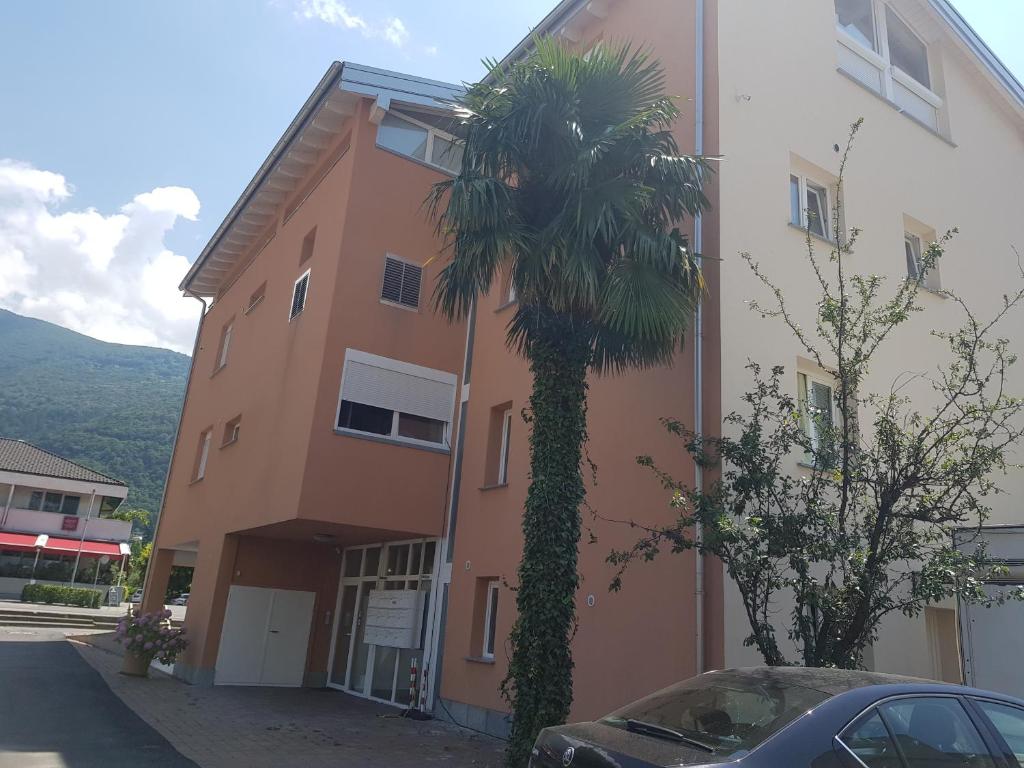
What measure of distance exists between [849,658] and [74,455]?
124 metres

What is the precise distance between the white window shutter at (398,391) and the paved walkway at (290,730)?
17.6 ft

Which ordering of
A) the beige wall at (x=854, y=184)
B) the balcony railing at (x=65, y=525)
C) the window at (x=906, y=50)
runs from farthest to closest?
the balcony railing at (x=65, y=525) < the window at (x=906, y=50) < the beige wall at (x=854, y=184)

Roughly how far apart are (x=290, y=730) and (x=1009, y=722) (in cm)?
992

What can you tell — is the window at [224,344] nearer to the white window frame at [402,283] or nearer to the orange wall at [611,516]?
the white window frame at [402,283]

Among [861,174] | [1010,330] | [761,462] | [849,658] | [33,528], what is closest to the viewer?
[849,658]

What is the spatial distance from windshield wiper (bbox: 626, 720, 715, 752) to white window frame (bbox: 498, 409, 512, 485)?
942cm

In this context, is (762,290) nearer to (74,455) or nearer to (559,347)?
(559,347)

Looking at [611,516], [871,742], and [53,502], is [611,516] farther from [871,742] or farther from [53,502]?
[53,502]

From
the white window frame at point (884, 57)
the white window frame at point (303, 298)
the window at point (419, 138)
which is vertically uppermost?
the white window frame at point (884, 57)

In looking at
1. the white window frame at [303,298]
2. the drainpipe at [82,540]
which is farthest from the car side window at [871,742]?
the drainpipe at [82,540]

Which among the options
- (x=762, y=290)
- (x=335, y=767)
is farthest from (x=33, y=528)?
(x=762, y=290)

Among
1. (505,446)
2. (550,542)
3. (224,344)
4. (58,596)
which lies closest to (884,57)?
(505,446)

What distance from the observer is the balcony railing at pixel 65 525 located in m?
48.9

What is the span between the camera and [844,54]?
43.7 ft
